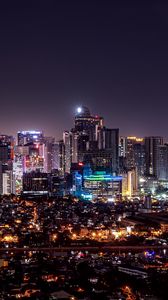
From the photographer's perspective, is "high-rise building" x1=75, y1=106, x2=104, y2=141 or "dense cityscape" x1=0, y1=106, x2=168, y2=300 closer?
"dense cityscape" x1=0, y1=106, x2=168, y2=300

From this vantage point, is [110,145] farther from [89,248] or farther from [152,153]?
[89,248]

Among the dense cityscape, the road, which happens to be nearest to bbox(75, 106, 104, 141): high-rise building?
the dense cityscape

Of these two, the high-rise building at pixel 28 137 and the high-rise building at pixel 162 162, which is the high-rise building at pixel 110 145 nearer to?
the high-rise building at pixel 162 162

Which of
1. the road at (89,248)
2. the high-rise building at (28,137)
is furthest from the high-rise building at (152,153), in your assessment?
the road at (89,248)

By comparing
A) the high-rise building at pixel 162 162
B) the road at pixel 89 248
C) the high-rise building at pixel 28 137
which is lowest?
the road at pixel 89 248

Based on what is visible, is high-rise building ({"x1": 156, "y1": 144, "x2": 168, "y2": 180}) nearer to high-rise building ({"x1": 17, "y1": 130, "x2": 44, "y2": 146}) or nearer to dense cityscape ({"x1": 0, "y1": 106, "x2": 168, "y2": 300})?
dense cityscape ({"x1": 0, "y1": 106, "x2": 168, "y2": 300})

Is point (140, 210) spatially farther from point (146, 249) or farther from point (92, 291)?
point (92, 291)

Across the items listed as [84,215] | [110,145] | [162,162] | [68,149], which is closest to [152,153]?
[162,162]
